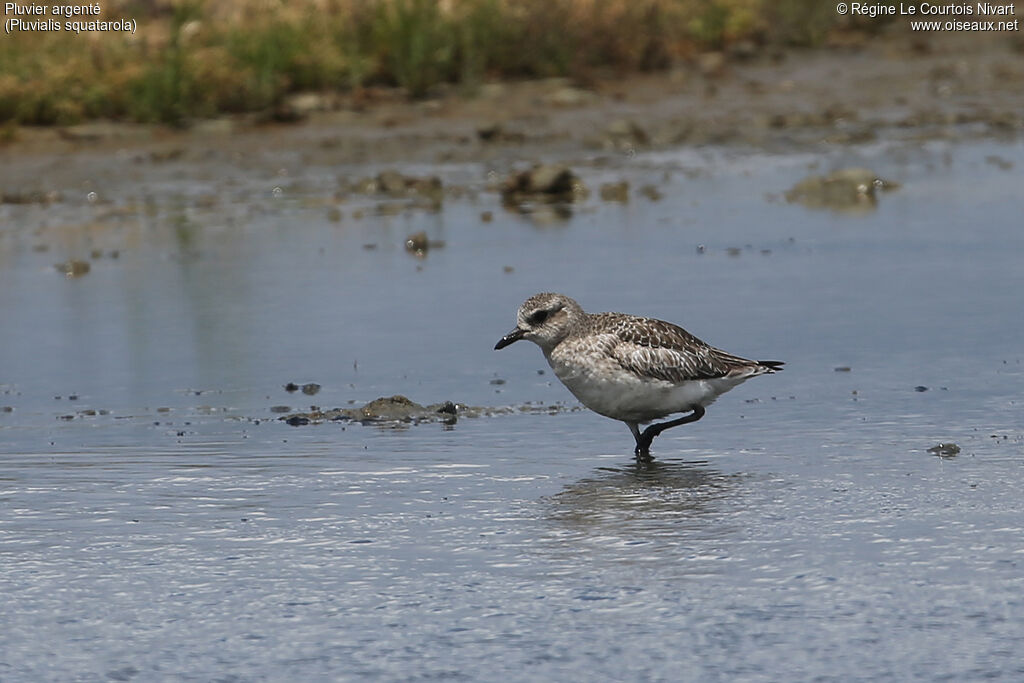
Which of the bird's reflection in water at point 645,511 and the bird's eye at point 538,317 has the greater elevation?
the bird's eye at point 538,317

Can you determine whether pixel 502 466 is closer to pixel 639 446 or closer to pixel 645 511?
pixel 639 446

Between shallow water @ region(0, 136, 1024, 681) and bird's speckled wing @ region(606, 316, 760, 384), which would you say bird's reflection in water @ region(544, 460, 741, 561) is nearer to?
shallow water @ region(0, 136, 1024, 681)

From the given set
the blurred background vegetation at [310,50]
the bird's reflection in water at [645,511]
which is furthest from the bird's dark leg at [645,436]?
the blurred background vegetation at [310,50]

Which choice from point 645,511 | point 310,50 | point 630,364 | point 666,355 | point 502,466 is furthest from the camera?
point 310,50

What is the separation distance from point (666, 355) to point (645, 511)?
1430 mm

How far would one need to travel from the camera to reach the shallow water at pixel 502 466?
6594 millimetres

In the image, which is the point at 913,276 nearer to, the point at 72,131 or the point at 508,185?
the point at 508,185

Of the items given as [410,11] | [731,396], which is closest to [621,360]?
[731,396]

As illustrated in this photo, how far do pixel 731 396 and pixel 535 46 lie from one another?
16.6 meters

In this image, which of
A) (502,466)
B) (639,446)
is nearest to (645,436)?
(639,446)

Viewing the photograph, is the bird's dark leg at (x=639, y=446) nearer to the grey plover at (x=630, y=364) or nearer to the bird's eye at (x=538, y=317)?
the grey plover at (x=630, y=364)

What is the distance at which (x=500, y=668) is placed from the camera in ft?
20.5

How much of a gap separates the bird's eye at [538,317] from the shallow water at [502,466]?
63 centimetres

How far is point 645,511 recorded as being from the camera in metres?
8.31
